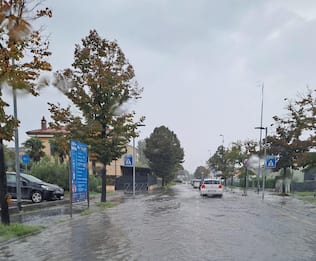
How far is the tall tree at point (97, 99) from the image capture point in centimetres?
2308

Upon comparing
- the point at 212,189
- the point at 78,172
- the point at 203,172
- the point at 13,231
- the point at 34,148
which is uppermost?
the point at 34,148

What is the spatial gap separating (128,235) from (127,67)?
1438cm

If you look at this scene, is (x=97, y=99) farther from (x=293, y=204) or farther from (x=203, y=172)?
(x=203, y=172)

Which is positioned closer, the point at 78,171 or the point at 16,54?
the point at 16,54

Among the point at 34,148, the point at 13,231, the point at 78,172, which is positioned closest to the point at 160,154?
the point at 34,148

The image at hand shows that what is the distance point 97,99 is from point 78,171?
6248mm

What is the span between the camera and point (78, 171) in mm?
18359

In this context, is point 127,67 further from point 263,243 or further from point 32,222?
point 263,243

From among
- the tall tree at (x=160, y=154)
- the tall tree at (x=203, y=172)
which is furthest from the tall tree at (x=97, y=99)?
the tall tree at (x=203, y=172)

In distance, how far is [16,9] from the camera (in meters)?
11.1

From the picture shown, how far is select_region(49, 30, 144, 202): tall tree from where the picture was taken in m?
23.1

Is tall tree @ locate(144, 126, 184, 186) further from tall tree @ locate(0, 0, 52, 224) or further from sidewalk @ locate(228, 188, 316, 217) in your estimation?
tall tree @ locate(0, 0, 52, 224)

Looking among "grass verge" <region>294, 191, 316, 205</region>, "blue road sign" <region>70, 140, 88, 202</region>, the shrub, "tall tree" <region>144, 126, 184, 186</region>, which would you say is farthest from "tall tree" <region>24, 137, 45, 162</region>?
"blue road sign" <region>70, 140, 88, 202</region>

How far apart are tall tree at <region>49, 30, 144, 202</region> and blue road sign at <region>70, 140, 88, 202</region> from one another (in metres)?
3.82
